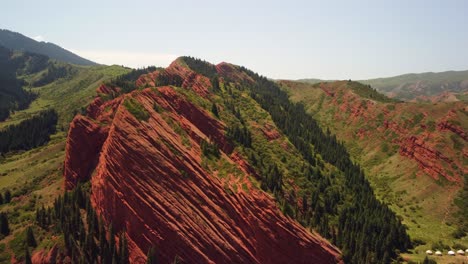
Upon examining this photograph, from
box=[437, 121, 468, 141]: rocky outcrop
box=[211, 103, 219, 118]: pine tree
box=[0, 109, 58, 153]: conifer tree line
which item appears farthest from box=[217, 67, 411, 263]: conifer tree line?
box=[0, 109, 58, 153]: conifer tree line

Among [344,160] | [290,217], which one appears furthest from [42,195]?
[344,160]

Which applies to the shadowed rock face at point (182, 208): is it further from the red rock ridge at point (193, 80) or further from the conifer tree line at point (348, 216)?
the red rock ridge at point (193, 80)

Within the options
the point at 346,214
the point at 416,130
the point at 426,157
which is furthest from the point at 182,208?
the point at 416,130

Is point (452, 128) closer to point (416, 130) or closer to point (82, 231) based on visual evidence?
point (416, 130)

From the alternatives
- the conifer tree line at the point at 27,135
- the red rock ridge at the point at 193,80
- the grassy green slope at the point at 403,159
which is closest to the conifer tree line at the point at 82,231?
the red rock ridge at the point at 193,80

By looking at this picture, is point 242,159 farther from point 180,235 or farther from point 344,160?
point 344,160

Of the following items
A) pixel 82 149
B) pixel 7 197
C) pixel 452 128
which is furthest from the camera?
pixel 452 128

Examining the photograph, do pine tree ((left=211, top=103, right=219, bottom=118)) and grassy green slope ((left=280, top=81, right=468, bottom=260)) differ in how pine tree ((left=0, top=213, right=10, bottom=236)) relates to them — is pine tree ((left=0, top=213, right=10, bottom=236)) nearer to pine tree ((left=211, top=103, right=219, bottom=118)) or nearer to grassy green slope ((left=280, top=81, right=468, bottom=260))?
pine tree ((left=211, top=103, right=219, bottom=118))
